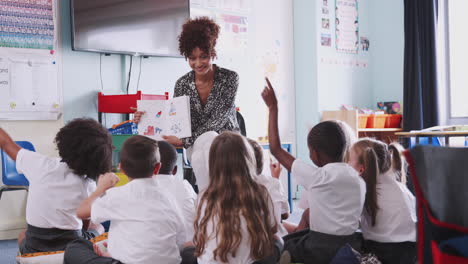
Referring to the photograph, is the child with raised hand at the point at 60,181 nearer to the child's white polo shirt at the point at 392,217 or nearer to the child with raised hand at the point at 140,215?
the child with raised hand at the point at 140,215

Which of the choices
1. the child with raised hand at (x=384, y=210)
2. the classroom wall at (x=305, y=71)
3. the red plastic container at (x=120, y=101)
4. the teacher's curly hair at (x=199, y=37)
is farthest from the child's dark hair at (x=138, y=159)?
the classroom wall at (x=305, y=71)

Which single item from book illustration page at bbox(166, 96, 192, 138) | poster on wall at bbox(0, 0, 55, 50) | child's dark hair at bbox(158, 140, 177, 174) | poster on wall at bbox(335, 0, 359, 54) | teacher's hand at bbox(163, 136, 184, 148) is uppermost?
poster on wall at bbox(335, 0, 359, 54)

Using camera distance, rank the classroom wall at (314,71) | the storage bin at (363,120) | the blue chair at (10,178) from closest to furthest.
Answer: the blue chair at (10,178)
the storage bin at (363,120)
the classroom wall at (314,71)

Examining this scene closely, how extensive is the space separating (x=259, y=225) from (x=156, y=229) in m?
0.40

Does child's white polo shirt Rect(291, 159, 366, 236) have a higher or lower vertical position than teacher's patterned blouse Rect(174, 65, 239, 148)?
lower

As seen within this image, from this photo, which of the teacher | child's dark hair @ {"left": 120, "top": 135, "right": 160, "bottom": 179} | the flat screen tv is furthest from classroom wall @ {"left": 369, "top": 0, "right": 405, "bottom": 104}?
child's dark hair @ {"left": 120, "top": 135, "right": 160, "bottom": 179}

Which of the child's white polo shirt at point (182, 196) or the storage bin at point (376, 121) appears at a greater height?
the storage bin at point (376, 121)

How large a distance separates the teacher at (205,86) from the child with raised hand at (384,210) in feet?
2.40

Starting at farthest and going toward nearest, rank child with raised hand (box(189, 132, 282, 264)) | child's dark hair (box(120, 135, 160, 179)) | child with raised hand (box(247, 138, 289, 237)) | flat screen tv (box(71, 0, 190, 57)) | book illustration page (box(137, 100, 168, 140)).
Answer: flat screen tv (box(71, 0, 190, 57)) < book illustration page (box(137, 100, 168, 140)) < child with raised hand (box(247, 138, 289, 237)) < child's dark hair (box(120, 135, 160, 179)) < child with raised hand (box(189, 132, 282, 264))

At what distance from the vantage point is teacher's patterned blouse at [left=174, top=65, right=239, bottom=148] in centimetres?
265

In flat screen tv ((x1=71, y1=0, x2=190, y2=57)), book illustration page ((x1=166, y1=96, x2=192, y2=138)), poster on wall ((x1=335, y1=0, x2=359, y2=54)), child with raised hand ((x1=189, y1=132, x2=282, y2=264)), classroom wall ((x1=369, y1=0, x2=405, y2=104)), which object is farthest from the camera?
classroom wall ((x1=369, y1=0, x2=405, y2=104))

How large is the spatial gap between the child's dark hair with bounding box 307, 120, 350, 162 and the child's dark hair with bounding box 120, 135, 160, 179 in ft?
2.37

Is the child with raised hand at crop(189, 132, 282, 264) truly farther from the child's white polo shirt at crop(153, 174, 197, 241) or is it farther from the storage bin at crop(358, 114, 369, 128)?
the storage bin at crop(358, 114, 369, 128)

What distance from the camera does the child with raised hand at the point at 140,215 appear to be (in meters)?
1.86
